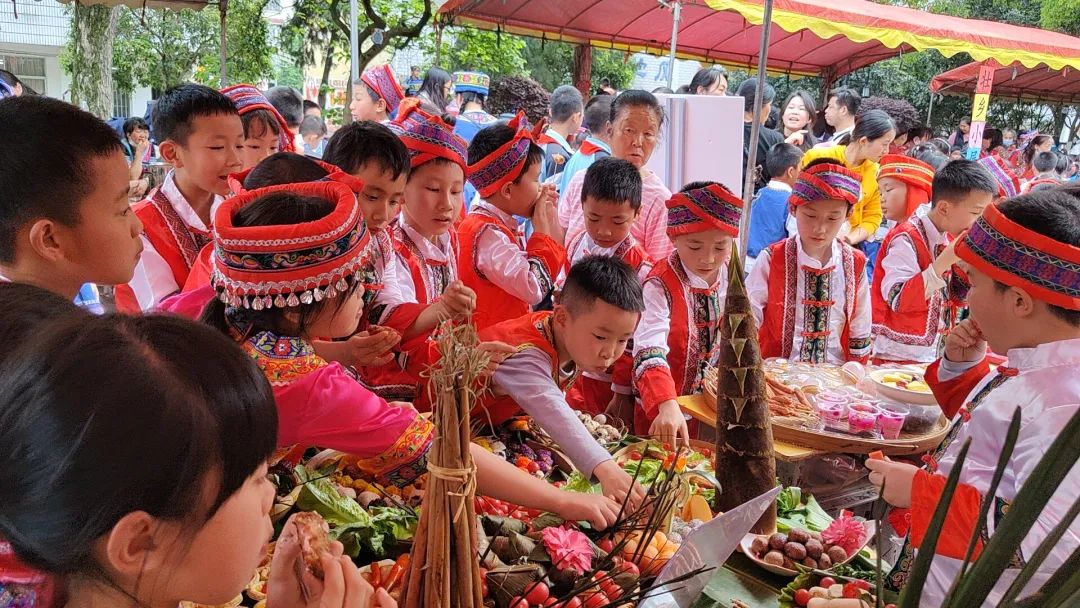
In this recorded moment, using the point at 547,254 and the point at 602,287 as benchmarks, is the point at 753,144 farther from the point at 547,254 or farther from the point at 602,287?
the point at 547,254

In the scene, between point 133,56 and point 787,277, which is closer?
point 787,277

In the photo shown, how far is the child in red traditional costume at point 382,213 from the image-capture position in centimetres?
254

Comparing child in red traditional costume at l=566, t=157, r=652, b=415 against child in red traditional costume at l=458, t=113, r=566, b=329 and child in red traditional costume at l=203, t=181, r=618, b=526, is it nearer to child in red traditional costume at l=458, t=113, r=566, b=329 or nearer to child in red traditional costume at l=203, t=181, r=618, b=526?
child in red traditional costume at l=458, t=113, r=566, b=329

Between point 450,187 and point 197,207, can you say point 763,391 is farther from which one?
point 197,207

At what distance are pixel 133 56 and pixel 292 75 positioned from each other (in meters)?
4.19

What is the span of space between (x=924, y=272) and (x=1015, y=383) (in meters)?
2.29

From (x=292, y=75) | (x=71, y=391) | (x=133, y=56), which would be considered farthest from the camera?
(x=292, y=75)

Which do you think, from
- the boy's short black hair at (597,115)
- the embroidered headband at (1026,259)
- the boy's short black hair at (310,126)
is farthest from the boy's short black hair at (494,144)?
the boy's short black hair at (310,126)

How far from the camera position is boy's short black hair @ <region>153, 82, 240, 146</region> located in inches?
105

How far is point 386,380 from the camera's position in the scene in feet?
8.61

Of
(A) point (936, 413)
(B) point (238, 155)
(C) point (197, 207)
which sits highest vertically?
(B) point (238, 155)

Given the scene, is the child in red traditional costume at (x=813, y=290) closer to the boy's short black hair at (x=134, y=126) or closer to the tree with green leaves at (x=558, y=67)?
the boy's short black hair at (x=134, y=126)

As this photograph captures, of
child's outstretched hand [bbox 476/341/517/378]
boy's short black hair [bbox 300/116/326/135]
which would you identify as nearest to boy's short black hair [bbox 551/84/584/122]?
boy's short black hair [bbox 300/116/326/135]

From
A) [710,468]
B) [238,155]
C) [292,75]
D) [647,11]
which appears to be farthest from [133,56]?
[710,468]
